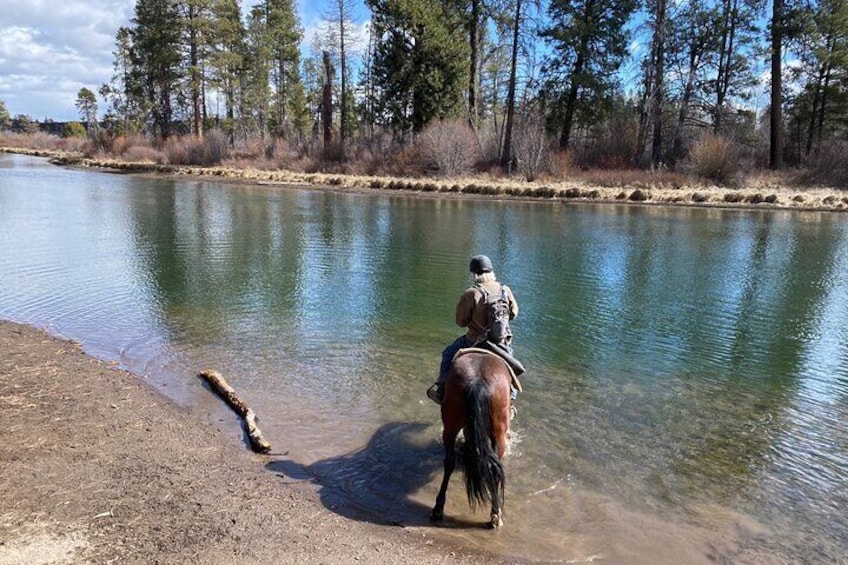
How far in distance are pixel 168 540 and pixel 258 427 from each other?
2.41 meters

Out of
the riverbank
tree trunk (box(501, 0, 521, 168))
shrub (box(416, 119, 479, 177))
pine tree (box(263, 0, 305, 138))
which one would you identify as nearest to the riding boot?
the riverbank

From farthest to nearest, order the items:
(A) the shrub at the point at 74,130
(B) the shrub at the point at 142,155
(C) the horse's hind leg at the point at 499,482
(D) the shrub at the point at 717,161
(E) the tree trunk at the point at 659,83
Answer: (A) the shrub at the point at 74,130 → (B) the shrub at the point at 142,155 → (E) the tree trunk at the point at 659,83 → (D) the shrub at the point at 717,161 → (C) the horse's hind leg at the point at 499,482

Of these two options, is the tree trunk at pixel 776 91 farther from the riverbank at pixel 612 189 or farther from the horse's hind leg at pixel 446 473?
the horse's hind leg at pixel 446 473

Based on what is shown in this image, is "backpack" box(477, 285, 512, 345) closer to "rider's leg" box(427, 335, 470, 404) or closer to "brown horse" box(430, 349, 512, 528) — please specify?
"rider's leg" box(427, 335, 470, 404)

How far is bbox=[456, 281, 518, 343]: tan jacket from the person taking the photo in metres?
6.05

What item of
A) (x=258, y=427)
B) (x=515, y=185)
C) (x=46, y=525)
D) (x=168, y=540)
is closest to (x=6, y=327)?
(x=258, y=427)

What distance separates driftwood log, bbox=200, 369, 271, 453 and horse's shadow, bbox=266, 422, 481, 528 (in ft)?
1.07

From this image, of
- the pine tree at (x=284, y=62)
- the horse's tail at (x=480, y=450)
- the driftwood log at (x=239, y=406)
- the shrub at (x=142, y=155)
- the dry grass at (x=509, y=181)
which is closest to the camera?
the horse's tail at (x=480, y=450)

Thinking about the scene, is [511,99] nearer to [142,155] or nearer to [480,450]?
[142,155]

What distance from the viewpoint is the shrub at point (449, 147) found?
4003 centimetres

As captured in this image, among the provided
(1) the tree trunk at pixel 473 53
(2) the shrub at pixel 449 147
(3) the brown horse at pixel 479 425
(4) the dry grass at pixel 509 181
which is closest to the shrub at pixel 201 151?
(4) the dry grass at pixel 509 181

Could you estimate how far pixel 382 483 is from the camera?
5.82 metres

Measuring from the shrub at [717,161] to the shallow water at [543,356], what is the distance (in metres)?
13.9

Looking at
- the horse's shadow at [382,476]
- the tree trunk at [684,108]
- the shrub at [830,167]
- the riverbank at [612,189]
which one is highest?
the tree trunk at [684,108]
